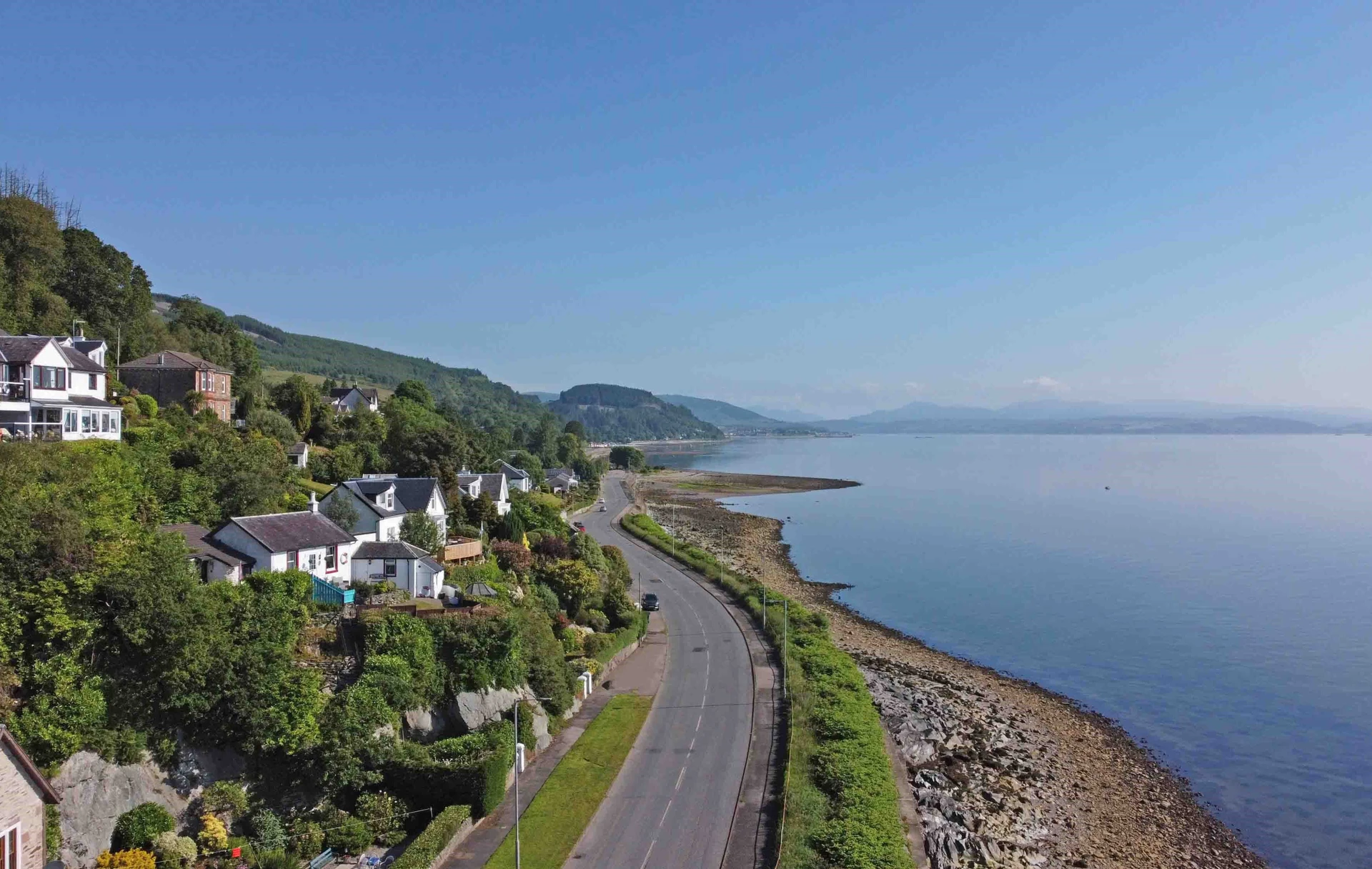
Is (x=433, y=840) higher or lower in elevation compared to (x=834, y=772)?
higher

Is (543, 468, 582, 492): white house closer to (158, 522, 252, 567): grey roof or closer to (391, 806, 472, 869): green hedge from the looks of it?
(158, 522, 252, 567): grey roof

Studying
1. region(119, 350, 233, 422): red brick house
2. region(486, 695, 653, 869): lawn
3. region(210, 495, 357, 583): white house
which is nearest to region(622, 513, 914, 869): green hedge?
region(486, 695, 653, 869): lawn

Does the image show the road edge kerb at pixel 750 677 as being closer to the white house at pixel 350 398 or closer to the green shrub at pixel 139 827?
the green shrub at pixel 139 827

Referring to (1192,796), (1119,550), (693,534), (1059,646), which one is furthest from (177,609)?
(1119,550)

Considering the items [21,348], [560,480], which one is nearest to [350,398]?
[560,480]

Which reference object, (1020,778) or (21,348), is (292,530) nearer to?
(21,348)

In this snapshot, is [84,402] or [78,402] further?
[84,402]
